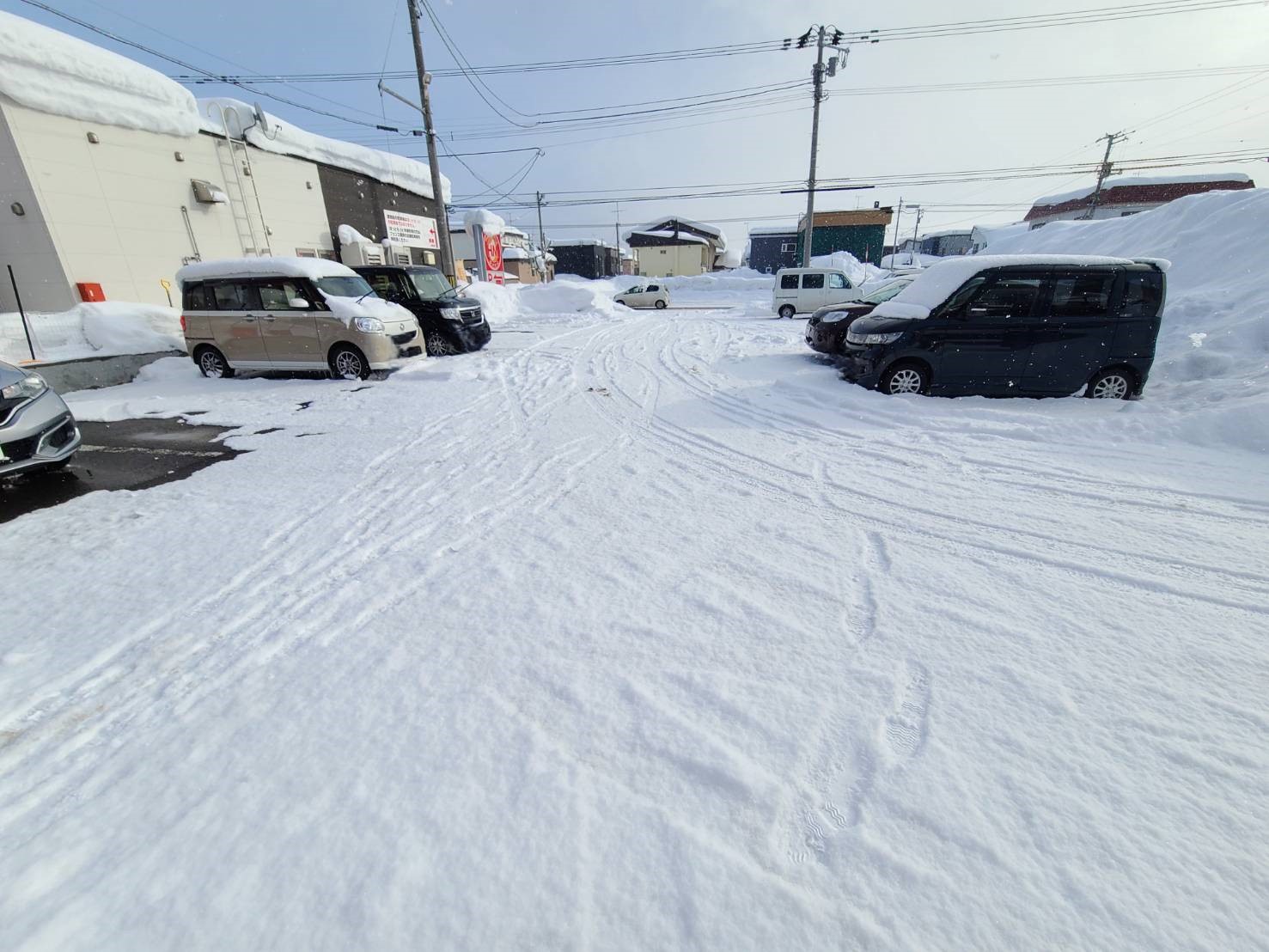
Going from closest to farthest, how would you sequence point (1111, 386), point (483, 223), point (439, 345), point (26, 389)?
point (26, 389) < point (1111, 386) < point (439, 345) < point (483, 223)

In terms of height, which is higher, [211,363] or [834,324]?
[834,324]

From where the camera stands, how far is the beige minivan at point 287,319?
317 inches

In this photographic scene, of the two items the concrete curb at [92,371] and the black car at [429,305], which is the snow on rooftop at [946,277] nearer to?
the black car at [429,305]

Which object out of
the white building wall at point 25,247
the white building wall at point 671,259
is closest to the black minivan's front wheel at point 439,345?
the white building wall at point 25,247

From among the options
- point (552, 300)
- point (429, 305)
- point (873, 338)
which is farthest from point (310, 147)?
point (873, 338)

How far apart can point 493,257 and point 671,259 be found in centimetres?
2537

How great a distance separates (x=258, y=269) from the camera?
26.6 ft

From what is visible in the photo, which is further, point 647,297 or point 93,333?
point 647,297

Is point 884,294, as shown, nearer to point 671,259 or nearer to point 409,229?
point 409,229

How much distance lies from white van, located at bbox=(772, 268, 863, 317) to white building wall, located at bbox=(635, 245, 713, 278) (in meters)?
28.8

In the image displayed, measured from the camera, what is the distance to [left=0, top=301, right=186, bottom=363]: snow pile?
8828mm

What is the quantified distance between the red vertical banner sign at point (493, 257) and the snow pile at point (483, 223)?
0.26 m

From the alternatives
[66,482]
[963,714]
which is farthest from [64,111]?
[963,714]

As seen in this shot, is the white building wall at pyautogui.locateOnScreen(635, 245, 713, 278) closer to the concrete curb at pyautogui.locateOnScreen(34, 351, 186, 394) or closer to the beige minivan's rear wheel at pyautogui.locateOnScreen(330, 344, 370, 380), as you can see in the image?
the beige minivan's rear wheel at pyautogui.locateOnScreen(330, 344, 370, 380)
